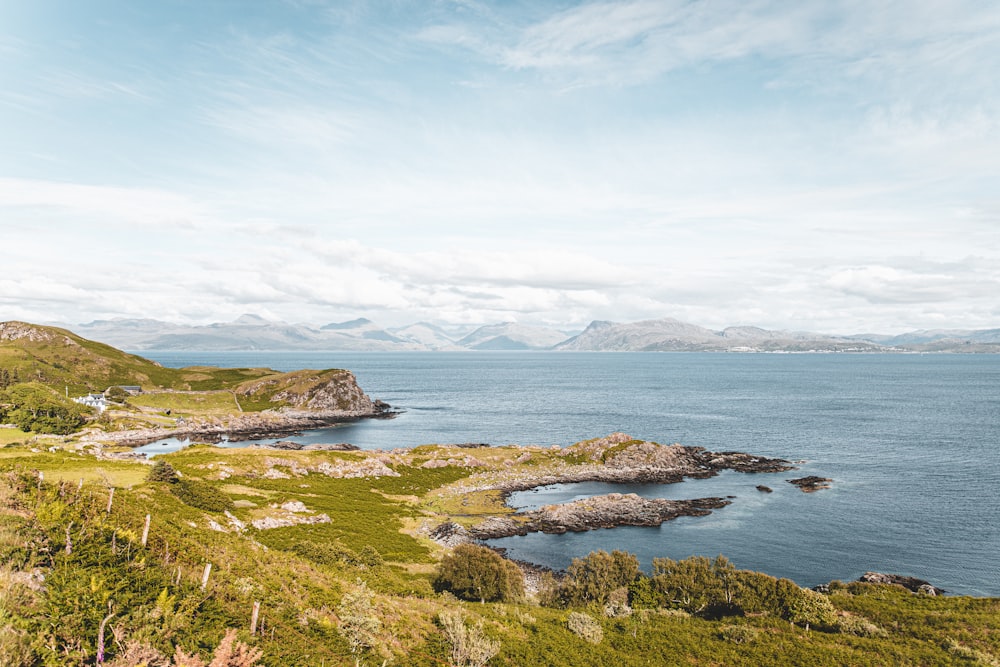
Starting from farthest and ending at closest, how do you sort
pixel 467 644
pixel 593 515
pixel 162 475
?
1. pixel 593 515
2. pixel 162 475
3. pixel 467 644

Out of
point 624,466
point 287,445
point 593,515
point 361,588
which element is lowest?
point 287,445

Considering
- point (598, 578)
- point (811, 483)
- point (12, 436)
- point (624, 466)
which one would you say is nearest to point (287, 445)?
point (12, 436)

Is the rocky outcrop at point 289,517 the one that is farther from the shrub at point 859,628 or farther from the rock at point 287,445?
the rock at point 287,445

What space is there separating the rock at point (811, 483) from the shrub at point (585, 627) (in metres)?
77.0

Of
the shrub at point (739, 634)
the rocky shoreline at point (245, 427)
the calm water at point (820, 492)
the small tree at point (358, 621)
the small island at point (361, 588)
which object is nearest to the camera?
the small island at point (361, 588)

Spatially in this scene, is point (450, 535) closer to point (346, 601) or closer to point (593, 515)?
point (593, 515)

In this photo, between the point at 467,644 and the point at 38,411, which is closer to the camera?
the point at 467,644

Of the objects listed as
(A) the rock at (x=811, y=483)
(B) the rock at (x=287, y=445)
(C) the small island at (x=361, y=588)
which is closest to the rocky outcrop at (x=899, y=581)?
(C) the small island at (x=361, y=588)

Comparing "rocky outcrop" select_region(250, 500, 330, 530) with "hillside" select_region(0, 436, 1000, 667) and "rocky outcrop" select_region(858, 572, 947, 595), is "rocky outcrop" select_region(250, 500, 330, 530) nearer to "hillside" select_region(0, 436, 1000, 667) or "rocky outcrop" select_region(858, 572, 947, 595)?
"hillside" select_region(0, 436, 1000, 667)

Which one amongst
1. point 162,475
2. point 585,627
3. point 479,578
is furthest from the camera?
point 162,475

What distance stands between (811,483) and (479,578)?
8091cm

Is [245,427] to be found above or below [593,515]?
below

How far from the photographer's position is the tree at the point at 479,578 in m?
42.4

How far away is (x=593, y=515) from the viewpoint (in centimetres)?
7912
